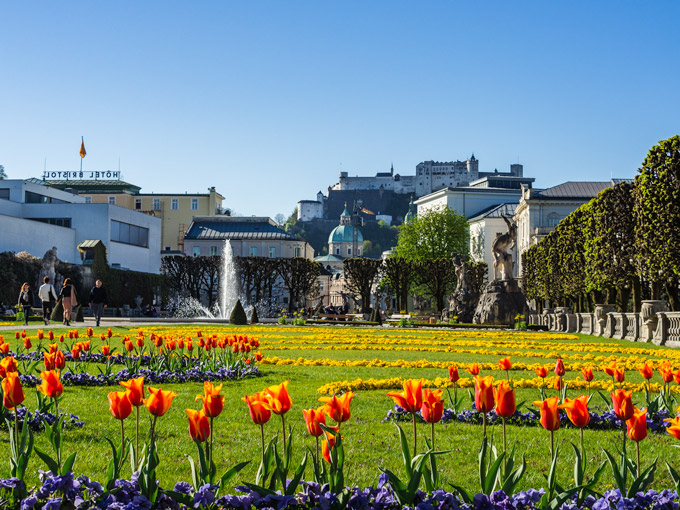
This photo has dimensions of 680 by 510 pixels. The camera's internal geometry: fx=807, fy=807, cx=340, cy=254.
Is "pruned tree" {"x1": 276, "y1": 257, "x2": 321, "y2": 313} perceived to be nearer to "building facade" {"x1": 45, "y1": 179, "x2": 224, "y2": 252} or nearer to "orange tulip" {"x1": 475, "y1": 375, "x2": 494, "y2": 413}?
"building facade" {"x1": 45, "y1": 179, "x2": 224, "y2": 252}

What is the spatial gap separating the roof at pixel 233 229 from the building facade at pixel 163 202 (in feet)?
7.94

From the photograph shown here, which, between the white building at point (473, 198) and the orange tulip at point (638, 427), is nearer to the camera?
the orange tulip at point (638, 427)

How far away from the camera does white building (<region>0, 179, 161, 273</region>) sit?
185 ft

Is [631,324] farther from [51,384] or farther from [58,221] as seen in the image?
[58,221]

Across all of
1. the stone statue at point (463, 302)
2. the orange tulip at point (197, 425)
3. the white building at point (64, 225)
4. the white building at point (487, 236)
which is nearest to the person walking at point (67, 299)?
the stone statue at point (463, 302)

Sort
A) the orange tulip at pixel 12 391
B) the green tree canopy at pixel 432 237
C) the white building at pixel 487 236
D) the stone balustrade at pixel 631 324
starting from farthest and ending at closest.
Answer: the white building at pixel 487 236, the green tree canopy at pixel 432 237, the stone balustrade at pixel 631 324, the orange tulip at pixel 12 391

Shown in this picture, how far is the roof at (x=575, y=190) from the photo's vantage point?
91.6 m

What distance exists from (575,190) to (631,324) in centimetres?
6853

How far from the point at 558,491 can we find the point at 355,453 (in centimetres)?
238

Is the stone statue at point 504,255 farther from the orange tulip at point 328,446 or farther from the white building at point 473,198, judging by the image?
the white building at point 473,198

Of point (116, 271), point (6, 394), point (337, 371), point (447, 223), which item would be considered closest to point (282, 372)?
point (337, 371)

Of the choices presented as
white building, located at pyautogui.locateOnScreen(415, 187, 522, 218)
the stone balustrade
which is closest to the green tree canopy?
white building, located at pyautogui.locateOnScreen(415, 187, 522, 218)

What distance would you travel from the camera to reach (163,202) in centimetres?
9956

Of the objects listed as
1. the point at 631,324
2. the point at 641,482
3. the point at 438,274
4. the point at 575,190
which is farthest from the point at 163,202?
the point at 641,482
